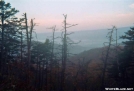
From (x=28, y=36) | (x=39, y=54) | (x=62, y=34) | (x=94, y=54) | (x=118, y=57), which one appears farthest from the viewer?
(x=94, y=54)

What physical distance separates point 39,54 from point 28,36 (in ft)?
28.3

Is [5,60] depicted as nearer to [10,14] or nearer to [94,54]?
[10,14]

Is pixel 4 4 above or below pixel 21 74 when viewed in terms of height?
above

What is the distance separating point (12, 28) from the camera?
2852 cm

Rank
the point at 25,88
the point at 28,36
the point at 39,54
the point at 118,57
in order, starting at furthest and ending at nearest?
the point at 39,54
the point at 118,57
the point at 28,36
the point at 25,88

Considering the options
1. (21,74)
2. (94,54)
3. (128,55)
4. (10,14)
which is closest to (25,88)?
(21,74)

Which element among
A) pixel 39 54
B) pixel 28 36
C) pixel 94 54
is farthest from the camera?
pixel 94 54

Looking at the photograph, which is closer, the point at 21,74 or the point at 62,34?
the point at 62,34

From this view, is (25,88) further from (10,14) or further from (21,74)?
(10,14)

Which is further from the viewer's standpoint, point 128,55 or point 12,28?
point 12,28

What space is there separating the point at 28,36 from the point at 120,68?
14.3 meters

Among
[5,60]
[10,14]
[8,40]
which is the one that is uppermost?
[10,14]

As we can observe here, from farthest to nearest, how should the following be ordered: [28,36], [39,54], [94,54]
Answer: [94,54] < [39,54] < [28,36]

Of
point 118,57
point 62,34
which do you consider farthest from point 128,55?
point 62,34
